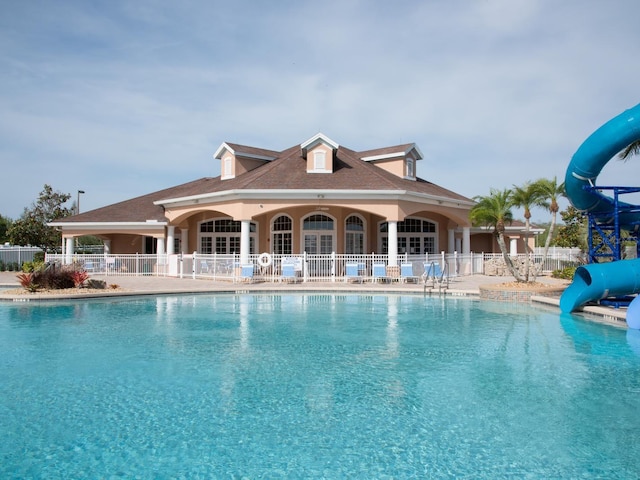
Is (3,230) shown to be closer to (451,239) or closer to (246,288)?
(246,288)

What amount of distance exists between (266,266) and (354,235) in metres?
6.14

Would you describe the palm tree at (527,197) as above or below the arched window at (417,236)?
above

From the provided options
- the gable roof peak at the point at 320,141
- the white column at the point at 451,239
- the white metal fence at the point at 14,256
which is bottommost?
the white metal fence at the point at 14,256

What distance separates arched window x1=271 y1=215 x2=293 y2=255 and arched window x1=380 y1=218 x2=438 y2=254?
6.36 metres

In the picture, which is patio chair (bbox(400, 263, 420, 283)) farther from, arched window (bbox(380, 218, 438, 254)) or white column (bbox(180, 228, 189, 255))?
white column (bbox(180, 228, 189, 255))

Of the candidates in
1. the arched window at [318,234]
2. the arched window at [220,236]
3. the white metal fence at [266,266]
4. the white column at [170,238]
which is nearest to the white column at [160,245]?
the white column at [170,238]

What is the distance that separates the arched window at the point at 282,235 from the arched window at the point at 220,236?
227 centimetres

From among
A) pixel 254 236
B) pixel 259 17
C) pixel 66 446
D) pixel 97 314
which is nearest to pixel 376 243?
pixel 254 236

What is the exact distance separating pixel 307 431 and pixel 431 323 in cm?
744

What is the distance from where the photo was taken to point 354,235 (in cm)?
2555

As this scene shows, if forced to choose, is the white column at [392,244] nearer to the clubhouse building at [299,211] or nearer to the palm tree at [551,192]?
the clubhouse building at [299,211]

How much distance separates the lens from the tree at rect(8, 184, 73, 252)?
105 feet

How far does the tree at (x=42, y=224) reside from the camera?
105 ft

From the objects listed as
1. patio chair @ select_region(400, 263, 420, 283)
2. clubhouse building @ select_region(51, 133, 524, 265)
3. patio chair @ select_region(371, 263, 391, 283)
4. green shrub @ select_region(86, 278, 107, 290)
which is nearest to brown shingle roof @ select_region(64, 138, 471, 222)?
clubhouse building @ select_region(51, 133, 524, 265)
